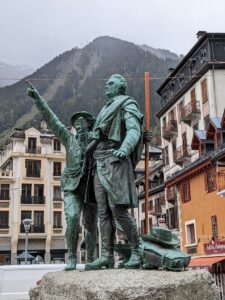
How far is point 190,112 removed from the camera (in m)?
37.8

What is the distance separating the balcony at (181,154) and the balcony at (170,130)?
6.32 ft

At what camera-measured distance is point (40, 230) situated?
49.2m

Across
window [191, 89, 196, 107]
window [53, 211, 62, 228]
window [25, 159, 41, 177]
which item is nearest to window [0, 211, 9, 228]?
window [25, 159, 41, 177]

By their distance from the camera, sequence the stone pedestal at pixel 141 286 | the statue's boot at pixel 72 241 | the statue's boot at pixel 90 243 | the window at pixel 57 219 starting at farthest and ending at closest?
the window at pixel 57 219
the statue's boot at pixel 90 243
the statue's boot at pixel 72 241
the stone pedestal at pixel 141 286

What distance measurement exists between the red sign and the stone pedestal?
1892cm

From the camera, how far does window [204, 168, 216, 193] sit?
1003 inches

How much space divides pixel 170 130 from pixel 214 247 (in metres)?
18.9

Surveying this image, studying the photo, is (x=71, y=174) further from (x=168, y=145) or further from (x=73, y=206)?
(x=168, y=145)

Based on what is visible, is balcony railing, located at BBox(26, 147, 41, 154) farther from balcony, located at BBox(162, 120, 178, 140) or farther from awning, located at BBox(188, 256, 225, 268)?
awning, located at BBox(188, 256, 225, 268)

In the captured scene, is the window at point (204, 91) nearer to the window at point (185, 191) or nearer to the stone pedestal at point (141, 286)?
the window at point (185, 191)

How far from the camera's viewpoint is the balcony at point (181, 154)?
38291 millimetres

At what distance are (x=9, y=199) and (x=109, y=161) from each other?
45.7 meters

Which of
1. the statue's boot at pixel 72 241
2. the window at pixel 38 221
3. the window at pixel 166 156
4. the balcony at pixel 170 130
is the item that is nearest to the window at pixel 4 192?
the window at pixel 38 221

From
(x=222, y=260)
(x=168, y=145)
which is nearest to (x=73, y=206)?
(x=222, y=260)
